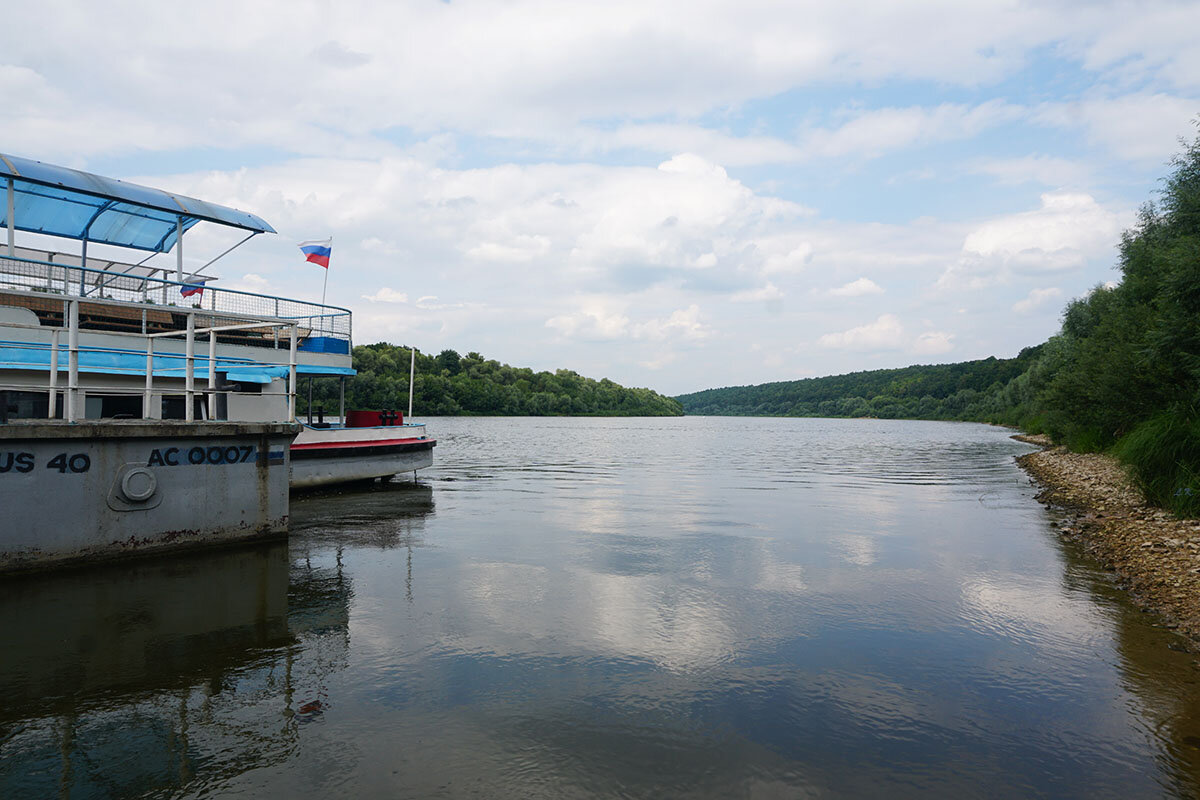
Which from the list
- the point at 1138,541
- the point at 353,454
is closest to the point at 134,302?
the point at 353,454

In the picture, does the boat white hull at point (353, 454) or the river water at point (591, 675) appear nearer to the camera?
the river water at point (591, 675)

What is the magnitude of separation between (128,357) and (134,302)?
9.59ft

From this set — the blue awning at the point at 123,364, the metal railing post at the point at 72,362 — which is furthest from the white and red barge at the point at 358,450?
the metal railing post at the point at 72,362

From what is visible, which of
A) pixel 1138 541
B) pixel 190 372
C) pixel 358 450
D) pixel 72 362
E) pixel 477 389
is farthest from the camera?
pixel 477 389

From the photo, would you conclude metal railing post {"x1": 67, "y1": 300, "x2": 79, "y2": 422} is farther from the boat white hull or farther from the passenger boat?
the boat white hull

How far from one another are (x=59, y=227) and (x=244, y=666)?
1445cm

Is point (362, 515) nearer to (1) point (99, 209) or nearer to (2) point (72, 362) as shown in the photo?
(2) point (72, 362)

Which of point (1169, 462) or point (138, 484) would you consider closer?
point (138, 484)

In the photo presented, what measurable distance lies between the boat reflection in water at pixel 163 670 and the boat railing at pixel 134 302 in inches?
165

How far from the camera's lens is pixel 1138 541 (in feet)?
39.7

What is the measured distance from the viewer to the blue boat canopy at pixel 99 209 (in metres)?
13.3

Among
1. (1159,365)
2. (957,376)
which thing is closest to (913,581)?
(1159,365)

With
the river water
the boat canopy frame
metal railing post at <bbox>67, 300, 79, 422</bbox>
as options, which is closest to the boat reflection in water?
the river water

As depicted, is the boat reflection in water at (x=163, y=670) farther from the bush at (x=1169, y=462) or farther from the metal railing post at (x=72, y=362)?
the bush at (x=1169, y=462)
